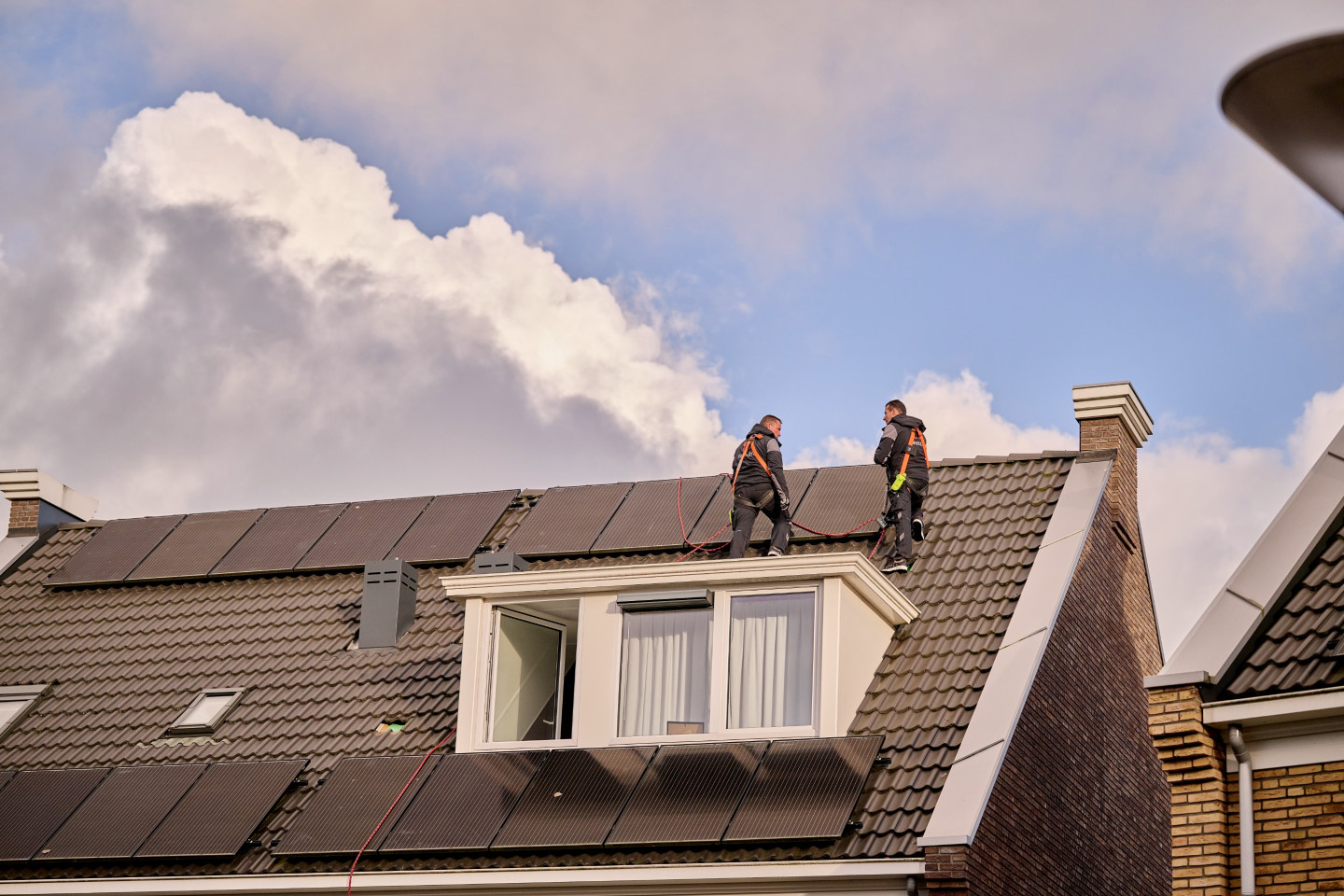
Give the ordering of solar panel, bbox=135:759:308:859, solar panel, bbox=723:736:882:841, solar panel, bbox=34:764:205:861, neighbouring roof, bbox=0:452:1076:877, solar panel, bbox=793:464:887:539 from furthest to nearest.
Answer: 1. solar panel, bbox=793:464:887:539
2. solar panel, bbox=34:764:205:861
3. solar panel, bbox=135:759:308:859
4. neighbouring roof, bbox=0:452:1076:877
5. solar panel, bbox=723:736:882:841

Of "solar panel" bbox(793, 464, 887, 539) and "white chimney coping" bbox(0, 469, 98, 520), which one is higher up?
"white chimney coping" bbox(0, 469, 98, 520)

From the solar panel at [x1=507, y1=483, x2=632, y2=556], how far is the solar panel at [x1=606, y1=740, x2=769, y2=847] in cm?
434

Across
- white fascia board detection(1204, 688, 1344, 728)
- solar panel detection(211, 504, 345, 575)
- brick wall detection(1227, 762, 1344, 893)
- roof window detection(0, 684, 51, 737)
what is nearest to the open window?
solar panel detection(211, 504, 345, 575)

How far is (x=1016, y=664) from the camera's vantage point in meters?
14.9

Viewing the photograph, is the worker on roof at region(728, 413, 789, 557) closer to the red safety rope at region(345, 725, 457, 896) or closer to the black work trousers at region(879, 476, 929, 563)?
the black work trousers at region(879, 476, 929, 563)

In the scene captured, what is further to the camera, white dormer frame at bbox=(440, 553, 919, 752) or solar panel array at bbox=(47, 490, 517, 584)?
solar panel array at bbox=(47, 490, 517, 584)

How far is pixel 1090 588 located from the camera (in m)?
17.4

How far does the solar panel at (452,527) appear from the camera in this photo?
64.8ft

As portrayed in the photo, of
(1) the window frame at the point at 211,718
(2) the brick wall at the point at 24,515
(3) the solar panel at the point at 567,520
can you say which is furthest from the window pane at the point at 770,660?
Answer: (2) the brick wall at the point at 24,515

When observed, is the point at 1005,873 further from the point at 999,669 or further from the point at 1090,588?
the point at 1090,588

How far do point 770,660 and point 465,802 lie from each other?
3.26 metres

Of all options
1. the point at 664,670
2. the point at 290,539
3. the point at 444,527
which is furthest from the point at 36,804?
the point at 664,670

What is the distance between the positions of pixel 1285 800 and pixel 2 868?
12.5m

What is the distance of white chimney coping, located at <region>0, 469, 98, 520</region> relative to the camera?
23.4 metres
